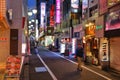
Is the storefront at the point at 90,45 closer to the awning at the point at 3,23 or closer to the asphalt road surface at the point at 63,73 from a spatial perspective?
the asphalt road surface at the point at 63,73

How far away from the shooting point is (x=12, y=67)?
47.4 feet

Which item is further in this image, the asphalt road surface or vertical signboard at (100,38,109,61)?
vertical signboard at (100,38,109,61)

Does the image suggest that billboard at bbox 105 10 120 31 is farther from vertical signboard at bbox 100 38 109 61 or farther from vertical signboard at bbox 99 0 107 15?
vertical signboard at bbox 100 38 109 61

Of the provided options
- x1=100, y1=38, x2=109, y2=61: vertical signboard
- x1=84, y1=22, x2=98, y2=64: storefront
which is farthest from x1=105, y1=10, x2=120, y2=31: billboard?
x1=84, y1=22, x2=98, y2=64: storefront

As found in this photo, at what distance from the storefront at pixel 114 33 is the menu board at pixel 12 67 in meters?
9.20

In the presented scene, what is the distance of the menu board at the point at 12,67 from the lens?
14.4 metres

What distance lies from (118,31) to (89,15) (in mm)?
13091

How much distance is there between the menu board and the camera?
14406 mm

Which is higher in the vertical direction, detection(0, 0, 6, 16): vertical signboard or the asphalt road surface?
detection(0, 0, 6, 16): vertical signboard

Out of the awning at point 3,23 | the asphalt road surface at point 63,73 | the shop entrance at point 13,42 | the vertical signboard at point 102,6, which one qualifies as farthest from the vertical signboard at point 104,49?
the awning at point 3,23

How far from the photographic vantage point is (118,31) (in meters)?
21.4

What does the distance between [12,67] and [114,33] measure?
998 centimetres

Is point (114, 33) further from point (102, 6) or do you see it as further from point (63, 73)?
point (63, 73)

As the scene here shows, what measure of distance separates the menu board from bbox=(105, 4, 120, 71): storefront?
9.20 m
